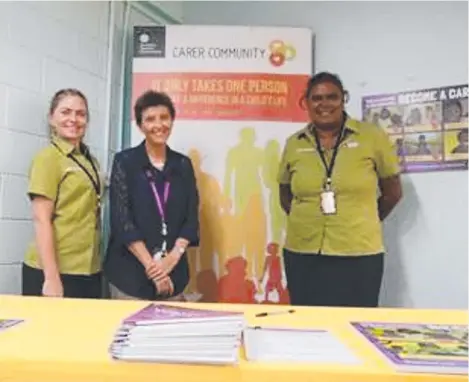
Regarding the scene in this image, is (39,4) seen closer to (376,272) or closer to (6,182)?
(6,182)

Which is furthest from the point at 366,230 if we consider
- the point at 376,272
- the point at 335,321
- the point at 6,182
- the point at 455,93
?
the point at 6,182

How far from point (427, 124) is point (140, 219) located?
1.51 metres

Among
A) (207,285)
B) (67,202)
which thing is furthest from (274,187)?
(67,202)

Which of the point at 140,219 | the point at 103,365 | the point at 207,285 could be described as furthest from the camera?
the point at 207,285

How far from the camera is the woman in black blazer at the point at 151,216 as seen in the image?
96.0 inches

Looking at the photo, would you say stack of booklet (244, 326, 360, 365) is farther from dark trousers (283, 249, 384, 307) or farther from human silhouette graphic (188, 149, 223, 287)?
human silhouette graphic (188, 149, 223, 287)

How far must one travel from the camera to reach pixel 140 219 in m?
2.46

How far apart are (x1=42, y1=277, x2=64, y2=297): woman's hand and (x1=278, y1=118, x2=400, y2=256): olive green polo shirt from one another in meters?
1.05

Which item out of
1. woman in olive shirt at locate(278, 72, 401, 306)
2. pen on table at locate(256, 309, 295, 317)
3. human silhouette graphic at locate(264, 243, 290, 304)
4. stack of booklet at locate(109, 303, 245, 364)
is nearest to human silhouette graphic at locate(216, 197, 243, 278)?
human silhouette graphic at locate(264, 243, 290, 304)

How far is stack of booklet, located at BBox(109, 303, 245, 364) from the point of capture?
2.70 ft

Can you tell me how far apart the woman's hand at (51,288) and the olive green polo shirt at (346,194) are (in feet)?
3.43

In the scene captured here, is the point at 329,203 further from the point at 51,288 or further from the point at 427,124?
the point at 51,288

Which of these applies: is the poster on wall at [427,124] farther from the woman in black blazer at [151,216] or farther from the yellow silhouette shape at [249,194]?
the woman in black blazer at [151,216]

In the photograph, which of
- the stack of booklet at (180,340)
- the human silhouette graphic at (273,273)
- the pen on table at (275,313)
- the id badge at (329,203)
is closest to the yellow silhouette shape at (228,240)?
the human silhouette graphic at (273,273)
